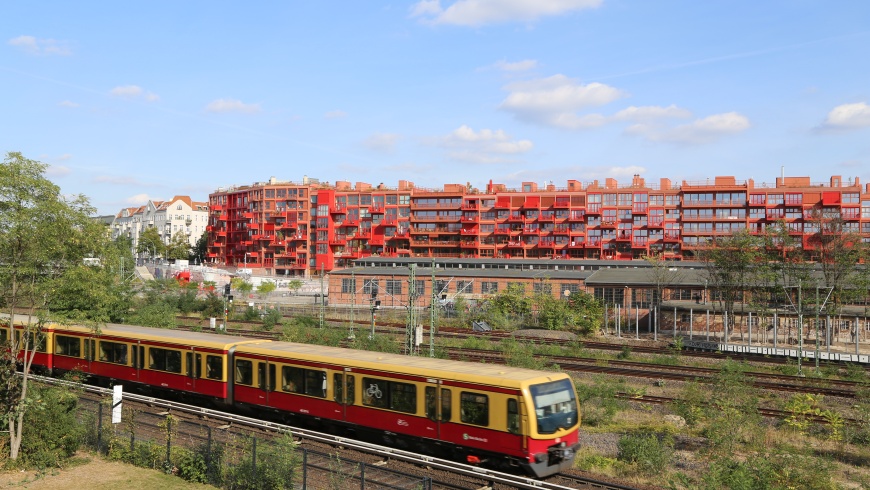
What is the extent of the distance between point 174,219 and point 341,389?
168 metres

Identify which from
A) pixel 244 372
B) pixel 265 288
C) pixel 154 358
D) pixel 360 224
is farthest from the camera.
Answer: pixel 360 224

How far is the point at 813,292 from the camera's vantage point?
52125 mm

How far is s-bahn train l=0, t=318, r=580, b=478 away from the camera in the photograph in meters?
17.1

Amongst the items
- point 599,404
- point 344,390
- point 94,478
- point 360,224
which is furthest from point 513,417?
point 360,224

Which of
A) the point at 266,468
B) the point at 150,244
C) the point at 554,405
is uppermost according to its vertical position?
the point at 150,244

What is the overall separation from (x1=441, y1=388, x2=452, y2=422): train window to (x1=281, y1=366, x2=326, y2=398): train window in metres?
4.60

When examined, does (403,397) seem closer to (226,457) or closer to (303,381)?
(303,381)

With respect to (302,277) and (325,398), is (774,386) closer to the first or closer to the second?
(325,398)

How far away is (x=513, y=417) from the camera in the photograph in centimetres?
1698

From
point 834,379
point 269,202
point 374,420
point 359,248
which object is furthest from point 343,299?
point 374,420

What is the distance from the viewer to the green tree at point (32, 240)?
18.3 m

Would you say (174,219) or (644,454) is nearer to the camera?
(644,454)

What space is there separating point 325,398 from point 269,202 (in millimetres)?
106285

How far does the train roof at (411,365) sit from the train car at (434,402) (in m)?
0.03
